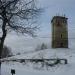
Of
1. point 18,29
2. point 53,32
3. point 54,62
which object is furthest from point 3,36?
point 53,32

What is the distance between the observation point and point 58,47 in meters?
95.9

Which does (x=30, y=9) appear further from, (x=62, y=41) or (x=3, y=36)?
(x=62, y=41)

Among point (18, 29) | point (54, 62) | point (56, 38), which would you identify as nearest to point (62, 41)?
point (56, 38)

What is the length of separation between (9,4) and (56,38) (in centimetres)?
7970

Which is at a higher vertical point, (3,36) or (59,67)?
(3,36)

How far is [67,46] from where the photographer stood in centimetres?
9825

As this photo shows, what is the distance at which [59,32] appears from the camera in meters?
102

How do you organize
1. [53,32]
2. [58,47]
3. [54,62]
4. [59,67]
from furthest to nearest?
[53,32] < [58,47] < [54,62] < [59,67]

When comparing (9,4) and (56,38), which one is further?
(56,38)

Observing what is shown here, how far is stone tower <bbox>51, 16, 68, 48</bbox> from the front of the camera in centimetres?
9794

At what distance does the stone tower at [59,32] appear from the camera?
97.9 meters

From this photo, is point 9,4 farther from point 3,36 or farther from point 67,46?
point 67,46

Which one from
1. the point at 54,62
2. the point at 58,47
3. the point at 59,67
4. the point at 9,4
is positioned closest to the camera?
the point at 9,4

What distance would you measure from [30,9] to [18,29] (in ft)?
5.89
